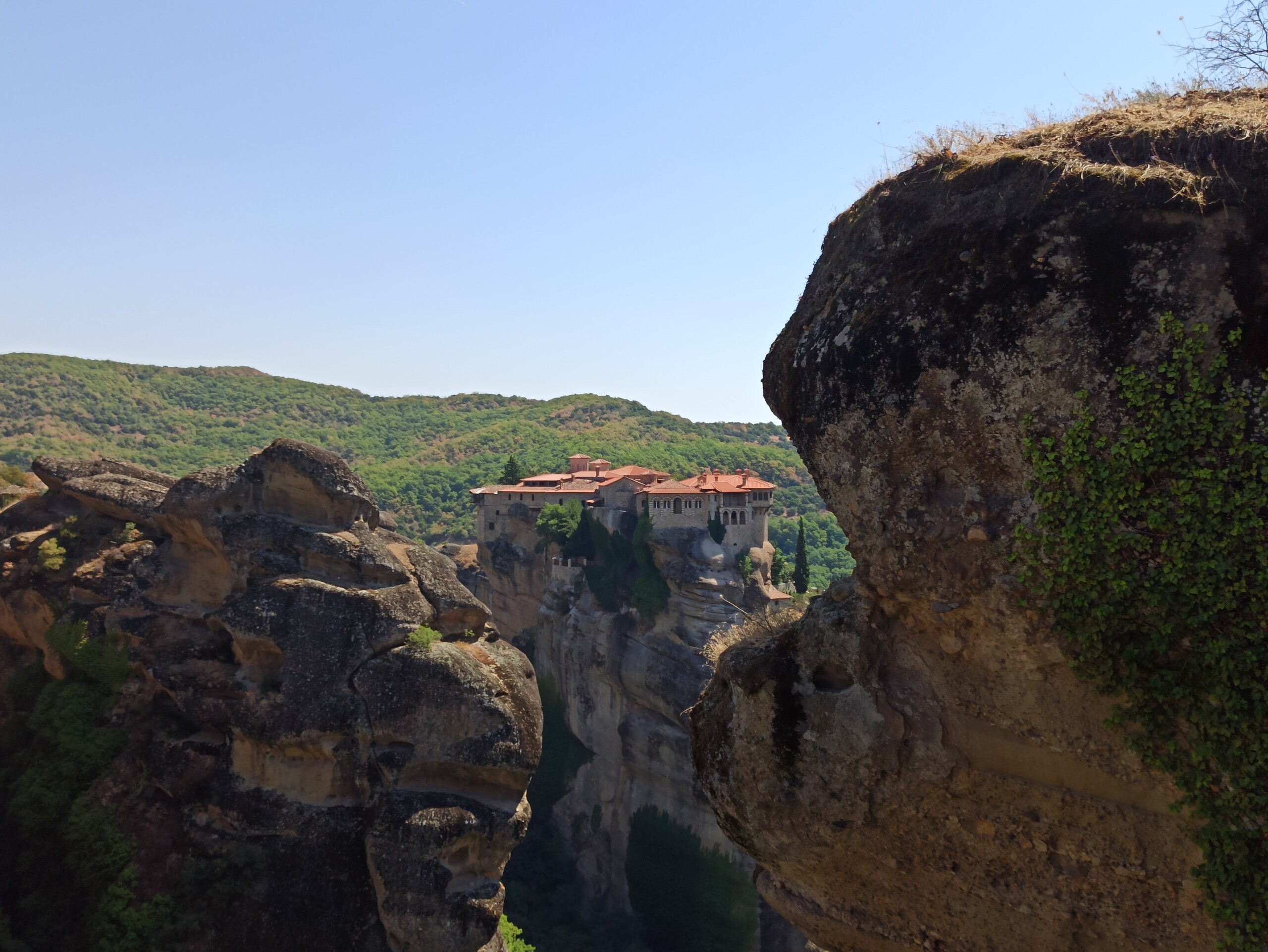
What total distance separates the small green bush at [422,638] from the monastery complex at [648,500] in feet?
67.0

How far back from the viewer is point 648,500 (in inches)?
1489

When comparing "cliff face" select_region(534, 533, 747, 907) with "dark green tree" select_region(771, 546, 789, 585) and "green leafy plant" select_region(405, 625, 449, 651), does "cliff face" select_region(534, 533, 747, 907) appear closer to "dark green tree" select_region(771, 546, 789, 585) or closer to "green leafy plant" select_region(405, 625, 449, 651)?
"dark green tree" select_region(771, 546, 789, 585)

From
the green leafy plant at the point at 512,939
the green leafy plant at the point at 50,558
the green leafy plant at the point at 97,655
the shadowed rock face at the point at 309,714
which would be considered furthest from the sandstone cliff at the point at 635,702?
the green leafy plant at the point at 50,558

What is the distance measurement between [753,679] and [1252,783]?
3.13 m

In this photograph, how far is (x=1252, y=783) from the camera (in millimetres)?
4703

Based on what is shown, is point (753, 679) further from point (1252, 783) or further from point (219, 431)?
point (219, 431)

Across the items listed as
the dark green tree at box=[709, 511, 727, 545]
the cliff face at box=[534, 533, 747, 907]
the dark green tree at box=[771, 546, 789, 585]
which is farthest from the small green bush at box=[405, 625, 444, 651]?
the dark green tree at box=[771, 546, 789, 585]

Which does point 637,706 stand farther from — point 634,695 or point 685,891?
point 685,891

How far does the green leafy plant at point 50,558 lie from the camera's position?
18.8 meters

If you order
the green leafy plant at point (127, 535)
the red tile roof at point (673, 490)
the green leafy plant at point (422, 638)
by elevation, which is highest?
the red tile roof at point (673, 490)

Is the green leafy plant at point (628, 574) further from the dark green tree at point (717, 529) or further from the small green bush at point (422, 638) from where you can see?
the small green bush at point (422, 638)

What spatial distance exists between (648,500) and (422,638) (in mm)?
21582

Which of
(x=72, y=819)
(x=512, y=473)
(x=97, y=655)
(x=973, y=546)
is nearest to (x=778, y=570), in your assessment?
(x=512, y=473)

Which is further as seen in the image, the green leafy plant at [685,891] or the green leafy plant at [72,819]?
the green leafy plant at [685,891]
